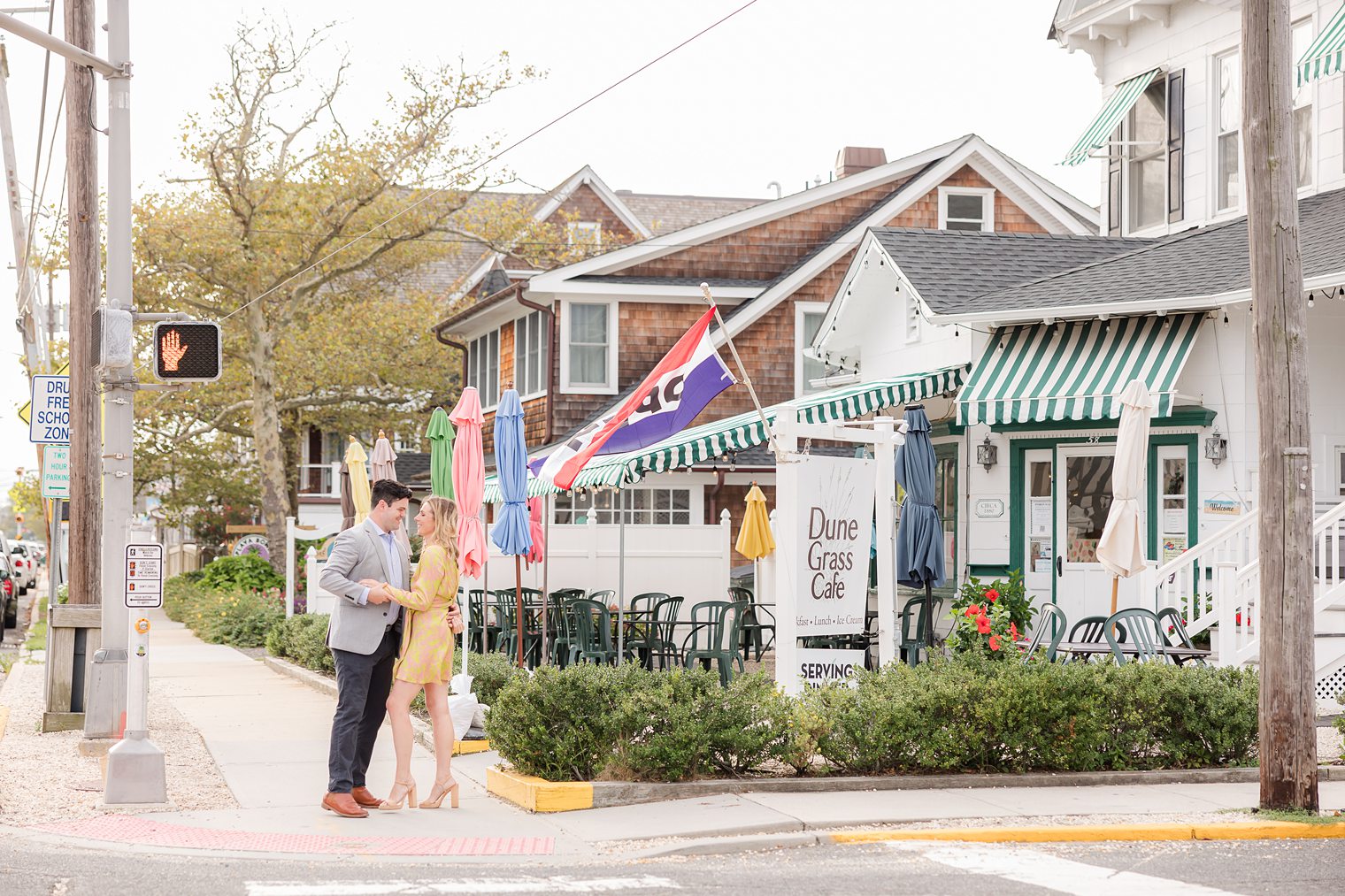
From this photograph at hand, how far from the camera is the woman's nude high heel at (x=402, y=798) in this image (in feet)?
30.5

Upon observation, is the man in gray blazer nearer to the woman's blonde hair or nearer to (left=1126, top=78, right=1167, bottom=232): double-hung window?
the woman's blonde hair

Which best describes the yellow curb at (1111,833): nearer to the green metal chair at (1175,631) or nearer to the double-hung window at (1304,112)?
the green metal chair at (1175,631)

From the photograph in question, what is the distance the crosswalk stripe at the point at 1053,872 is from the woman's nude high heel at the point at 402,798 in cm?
292

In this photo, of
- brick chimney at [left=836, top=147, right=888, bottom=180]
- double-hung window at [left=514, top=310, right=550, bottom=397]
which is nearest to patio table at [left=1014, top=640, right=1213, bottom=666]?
double-hung window at [left=514, top=310, right=550, bottom=397]

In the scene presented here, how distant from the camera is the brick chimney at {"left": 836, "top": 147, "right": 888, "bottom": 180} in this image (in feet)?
103

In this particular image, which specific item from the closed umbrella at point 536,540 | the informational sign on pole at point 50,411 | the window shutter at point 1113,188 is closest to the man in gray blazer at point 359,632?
the closed umbrella at point 536,540

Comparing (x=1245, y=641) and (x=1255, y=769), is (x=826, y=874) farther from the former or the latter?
(x=1245, y=641)

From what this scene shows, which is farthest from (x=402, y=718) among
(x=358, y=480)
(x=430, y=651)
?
(x=358, y=480)

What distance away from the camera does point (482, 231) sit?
2945 centimetres

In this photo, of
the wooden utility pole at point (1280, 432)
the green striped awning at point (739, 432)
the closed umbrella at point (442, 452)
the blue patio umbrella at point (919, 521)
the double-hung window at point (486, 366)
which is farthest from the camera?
the double-hung window at point (486, 366)

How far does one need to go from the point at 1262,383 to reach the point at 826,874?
3960 mm

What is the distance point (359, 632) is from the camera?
9102mm

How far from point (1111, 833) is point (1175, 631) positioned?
19.1 feet

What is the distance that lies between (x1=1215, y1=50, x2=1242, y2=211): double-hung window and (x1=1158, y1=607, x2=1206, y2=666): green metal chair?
585 cm
